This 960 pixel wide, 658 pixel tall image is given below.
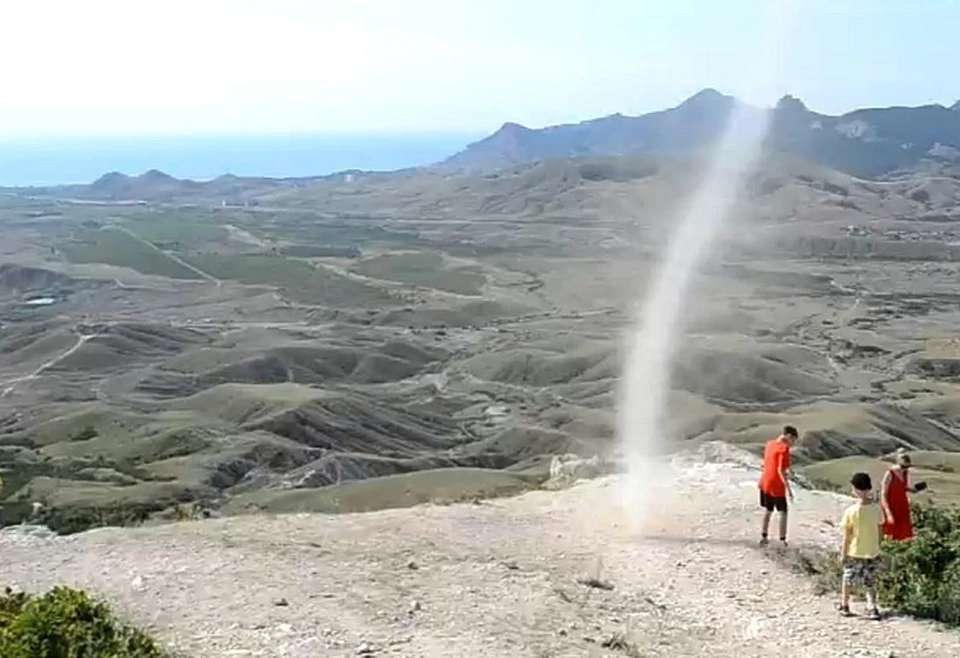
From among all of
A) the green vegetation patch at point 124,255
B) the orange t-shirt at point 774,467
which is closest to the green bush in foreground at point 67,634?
the orange t-shirt at point 774,467

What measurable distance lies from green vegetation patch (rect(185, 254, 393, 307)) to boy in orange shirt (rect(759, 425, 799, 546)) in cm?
10898

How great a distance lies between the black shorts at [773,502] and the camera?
1539cm

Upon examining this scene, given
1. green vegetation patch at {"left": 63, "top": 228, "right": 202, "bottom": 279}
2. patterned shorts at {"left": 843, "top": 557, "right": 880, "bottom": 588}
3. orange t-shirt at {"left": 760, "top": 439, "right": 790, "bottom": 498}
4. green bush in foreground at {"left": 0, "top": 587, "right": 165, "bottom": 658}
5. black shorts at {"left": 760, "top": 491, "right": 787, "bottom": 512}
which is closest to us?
green bush in foreground at {"left": 0, "top": 587, "right": 165, "bottom": 658}

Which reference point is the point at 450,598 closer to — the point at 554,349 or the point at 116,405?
the point at 116,405

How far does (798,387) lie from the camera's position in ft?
273

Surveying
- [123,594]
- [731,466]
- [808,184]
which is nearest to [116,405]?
[731,466]

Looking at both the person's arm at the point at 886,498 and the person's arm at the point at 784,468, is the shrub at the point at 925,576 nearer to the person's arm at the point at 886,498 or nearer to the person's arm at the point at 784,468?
the person's arm at the point at 886,498

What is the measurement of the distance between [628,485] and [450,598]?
7.17 metres

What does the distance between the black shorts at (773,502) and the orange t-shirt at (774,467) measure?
0.04m

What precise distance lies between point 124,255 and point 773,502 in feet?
493

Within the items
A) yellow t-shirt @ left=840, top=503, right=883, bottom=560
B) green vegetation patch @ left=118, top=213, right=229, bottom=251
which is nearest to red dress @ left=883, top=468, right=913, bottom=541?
yellow t-shirt @ left=840, top=503, right=883, bottom=560

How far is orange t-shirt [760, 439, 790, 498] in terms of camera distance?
14.9 meters

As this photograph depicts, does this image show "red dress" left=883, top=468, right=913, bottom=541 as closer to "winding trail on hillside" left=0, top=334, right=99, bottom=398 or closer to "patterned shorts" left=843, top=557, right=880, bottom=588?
"patterned shorts" left=843, top=557, right=880, bottom=588

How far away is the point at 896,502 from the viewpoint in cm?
1312
